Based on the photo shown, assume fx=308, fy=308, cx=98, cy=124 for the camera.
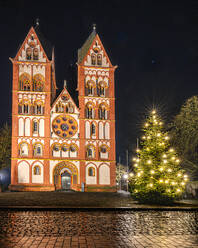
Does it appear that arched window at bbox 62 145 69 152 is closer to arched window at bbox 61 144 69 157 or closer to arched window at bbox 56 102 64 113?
arched window at bbox 61 144 69 157

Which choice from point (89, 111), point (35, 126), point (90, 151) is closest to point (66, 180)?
point (90, 151)

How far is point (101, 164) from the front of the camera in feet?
149

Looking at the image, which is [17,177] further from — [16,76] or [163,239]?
[163,239]

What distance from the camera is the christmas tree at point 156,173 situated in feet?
64.3

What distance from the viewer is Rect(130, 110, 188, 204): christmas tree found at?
19.6m

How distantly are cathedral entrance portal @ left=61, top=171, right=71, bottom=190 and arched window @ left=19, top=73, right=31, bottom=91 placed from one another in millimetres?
13745

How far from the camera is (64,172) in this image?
1754 inches

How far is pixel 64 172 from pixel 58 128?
6.48 m

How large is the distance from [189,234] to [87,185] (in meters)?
36.6

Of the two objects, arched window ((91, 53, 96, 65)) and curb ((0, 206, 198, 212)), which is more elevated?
arched window ((91, 53, 96, 65))

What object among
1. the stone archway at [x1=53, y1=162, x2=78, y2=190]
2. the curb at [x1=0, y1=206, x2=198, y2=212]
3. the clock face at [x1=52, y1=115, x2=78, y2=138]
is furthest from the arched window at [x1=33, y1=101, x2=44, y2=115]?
the curb at [x1=0, y1=206, x2=198, y2=212]

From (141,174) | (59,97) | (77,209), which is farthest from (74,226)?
(59,97)

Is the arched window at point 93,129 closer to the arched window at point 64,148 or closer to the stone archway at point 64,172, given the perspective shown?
the arched window at point 64,148

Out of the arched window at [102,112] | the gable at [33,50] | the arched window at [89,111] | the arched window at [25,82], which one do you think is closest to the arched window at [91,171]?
the arched window at [89,111]
